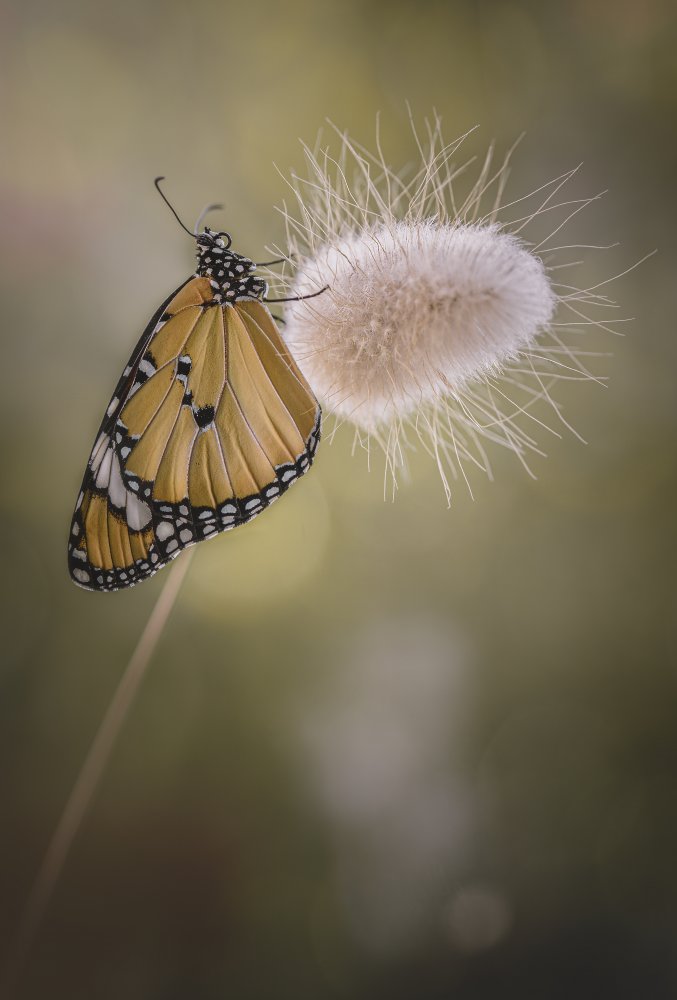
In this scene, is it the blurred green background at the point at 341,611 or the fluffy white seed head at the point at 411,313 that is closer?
the fluffy white seed head at the point at 411,313

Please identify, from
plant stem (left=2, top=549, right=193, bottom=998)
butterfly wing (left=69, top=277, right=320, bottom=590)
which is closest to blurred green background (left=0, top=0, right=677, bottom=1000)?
plant stem (left=2, top=549, right=193, bottom=998)

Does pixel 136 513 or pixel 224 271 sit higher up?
pixel 224 271

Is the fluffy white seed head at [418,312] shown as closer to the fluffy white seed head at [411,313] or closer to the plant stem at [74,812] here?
the fluffy white seed head at [411,313]

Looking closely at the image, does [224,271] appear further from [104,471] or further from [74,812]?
[74,812]

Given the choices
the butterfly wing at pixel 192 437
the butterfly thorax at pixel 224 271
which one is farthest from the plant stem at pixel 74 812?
the butterfly thorax at pixel 224 271

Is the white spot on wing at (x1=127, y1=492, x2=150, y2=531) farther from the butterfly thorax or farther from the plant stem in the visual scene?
the plant stem

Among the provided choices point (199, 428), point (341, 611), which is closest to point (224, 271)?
point (199, 428)

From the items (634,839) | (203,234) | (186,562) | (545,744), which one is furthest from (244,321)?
(634,839)

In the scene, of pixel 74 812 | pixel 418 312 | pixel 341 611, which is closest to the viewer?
pixel 418 312

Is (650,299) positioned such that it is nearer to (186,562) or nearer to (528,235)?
(528,235)
